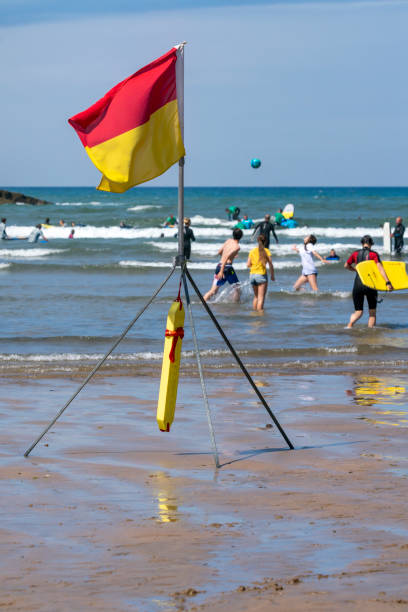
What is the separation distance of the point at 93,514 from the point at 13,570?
2.96 feet

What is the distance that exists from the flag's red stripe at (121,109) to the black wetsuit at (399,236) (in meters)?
27.2

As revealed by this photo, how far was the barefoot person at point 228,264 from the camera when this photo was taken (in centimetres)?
1709

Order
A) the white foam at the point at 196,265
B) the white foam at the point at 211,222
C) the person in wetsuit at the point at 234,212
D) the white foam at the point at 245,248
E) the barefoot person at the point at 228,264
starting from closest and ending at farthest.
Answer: the barefoot person at the point at 228,264 < the white foam at the point at 196,265 < the white foam at the point at 245,248 < the person in wetsuit at the point at 234,212 < the white foam at the point at 211,222

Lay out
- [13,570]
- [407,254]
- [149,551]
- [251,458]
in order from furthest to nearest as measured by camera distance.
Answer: [407,254], [251,458], [149,551], [13,570]

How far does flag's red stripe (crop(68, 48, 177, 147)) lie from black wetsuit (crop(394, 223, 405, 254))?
27.2 meters

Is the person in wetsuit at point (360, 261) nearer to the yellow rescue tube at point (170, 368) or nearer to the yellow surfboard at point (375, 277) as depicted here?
the yellow surfboard at point (375, 277)

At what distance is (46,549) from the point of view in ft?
14.4

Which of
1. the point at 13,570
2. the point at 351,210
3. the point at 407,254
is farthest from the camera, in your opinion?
the point at 351,210

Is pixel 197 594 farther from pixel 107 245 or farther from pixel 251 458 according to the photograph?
pixel 107 245

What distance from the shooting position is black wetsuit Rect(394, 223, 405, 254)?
1275 inches

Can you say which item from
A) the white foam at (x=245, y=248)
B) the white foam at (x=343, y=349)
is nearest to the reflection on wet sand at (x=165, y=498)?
the white foam at (x=343, y=349)

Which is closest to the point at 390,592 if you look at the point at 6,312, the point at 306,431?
the point at 306,431

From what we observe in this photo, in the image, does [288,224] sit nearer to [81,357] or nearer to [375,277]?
[375,277]

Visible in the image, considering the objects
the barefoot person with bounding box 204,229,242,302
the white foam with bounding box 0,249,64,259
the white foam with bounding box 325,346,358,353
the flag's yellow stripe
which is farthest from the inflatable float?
the flag's yellow stripe
